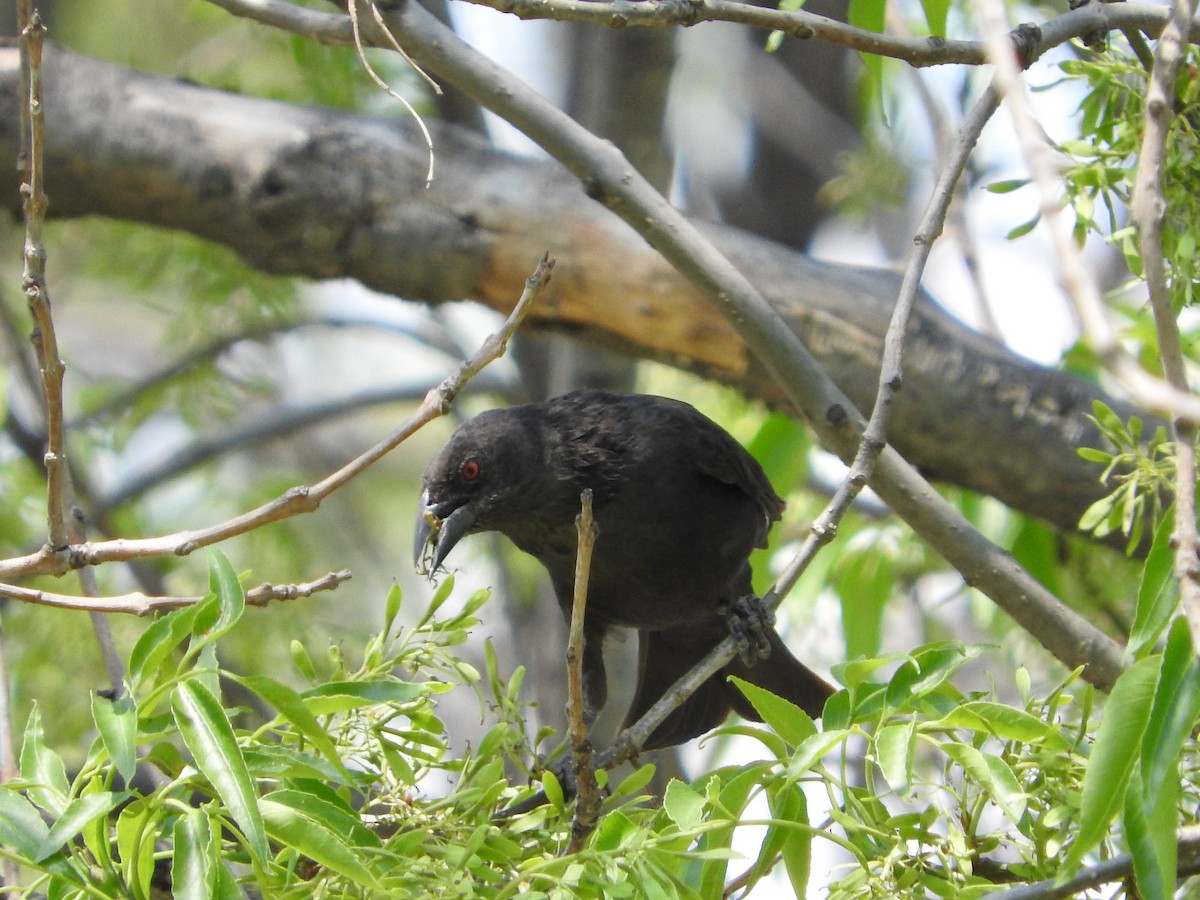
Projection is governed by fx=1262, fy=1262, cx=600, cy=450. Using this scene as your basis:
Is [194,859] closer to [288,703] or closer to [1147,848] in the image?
[288,703]

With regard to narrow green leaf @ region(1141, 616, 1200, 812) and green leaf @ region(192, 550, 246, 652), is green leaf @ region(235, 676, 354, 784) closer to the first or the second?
green leaf @ region(192, 550, 246, 652)

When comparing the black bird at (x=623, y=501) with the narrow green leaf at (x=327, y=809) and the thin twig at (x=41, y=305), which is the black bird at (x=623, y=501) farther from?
the narrow green leaf at (x=327, y=809)

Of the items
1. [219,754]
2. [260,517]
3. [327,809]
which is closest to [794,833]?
[327,809]

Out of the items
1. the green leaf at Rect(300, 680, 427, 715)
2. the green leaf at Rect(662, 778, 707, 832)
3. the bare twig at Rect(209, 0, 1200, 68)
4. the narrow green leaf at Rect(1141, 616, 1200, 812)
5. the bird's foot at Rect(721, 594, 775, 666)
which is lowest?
the bird's foot at Rect(721, 594, 775, 666)

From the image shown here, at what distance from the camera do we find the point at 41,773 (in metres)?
1.92

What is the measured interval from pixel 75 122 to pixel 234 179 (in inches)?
26.7

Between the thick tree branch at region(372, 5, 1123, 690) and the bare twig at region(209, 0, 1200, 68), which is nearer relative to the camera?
the bare twig at region(209, 0, 1200, 68)

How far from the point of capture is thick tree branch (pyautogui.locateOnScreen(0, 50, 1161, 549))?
185 inches

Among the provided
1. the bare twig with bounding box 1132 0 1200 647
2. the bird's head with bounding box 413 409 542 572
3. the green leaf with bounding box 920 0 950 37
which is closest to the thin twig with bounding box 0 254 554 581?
the bare twig with bounding box 1132 0 1200 647

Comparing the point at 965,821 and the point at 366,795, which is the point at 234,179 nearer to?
the point at 366,795

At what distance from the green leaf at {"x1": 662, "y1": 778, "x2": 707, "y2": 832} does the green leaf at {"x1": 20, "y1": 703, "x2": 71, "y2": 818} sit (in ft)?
2.92

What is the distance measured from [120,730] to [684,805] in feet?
2.64

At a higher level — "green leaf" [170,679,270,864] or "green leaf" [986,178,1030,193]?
"green leaf" [986,178,1030,193]

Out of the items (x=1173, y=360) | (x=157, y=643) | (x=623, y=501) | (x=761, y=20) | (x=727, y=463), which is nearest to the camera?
(x=1173, y=360)
